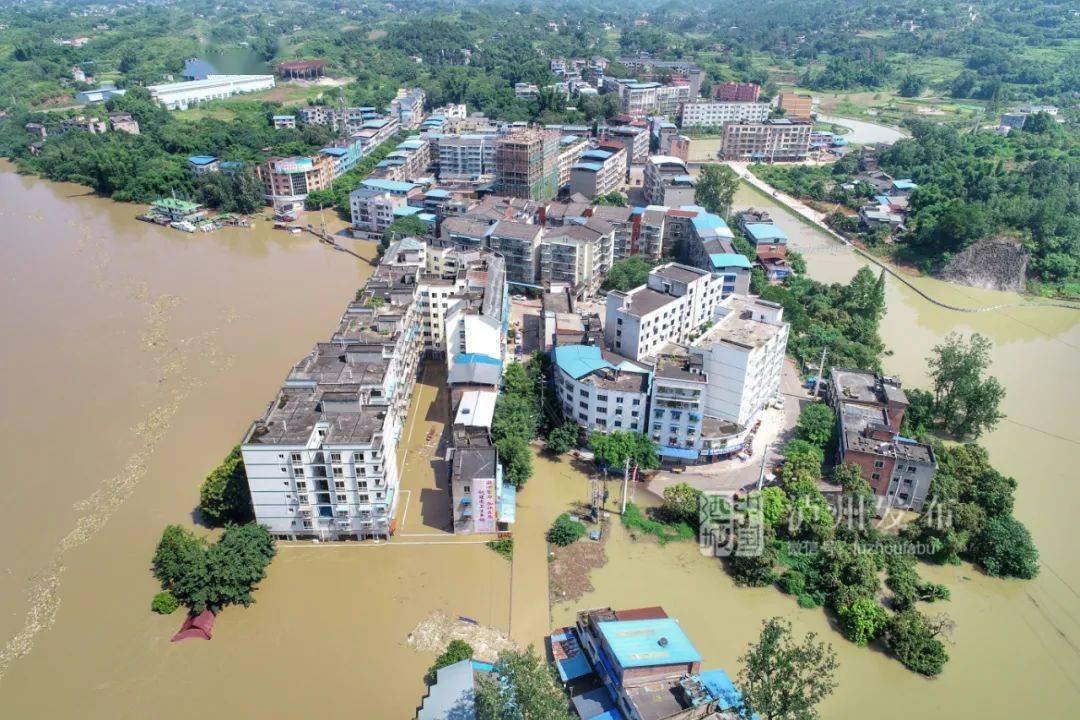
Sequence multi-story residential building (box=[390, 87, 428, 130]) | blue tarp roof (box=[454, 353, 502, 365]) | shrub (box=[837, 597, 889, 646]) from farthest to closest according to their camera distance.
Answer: multi-story residential building (box=[390, 87, 428, 130]), blue tarp roof (box=[454, 353, 502, 365]), shrub (box=[837, 597, 889, 646])

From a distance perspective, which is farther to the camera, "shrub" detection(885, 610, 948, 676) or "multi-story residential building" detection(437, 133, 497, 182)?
"multi-story residential building" detection(437, 133, 497, 182)

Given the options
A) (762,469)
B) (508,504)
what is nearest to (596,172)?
(762,469)

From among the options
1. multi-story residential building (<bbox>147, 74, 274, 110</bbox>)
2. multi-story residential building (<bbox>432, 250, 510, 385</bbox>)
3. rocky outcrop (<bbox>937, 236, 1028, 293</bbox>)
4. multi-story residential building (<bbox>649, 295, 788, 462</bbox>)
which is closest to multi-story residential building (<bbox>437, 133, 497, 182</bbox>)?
multi-story residential building (<bbox>432, 250, 510, 385</bbox>)

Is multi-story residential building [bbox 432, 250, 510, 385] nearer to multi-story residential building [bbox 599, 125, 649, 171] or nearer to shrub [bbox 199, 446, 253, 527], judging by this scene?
shrub [bbox 199, 446, 253, 527]

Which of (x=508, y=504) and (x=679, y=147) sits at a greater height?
(x=679, y=147)

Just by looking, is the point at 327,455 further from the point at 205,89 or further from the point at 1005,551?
the point at 205,89

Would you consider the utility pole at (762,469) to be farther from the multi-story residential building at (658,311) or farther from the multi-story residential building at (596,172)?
the multi-story residential building at (596,172)

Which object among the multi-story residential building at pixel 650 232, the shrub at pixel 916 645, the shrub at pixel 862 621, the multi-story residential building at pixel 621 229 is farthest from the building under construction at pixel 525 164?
the shrub at pixel 916 645
